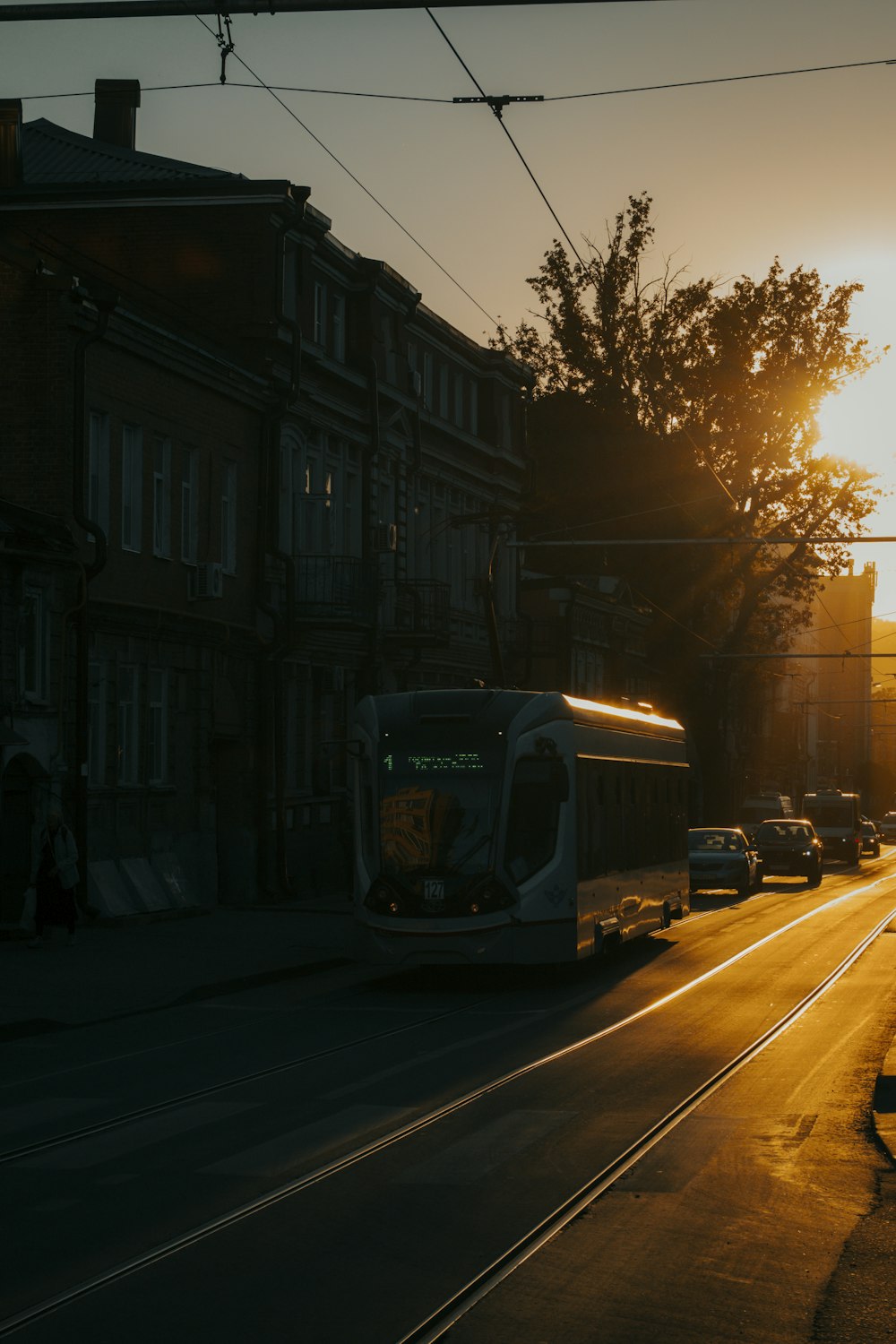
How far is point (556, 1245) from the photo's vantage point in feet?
24.8

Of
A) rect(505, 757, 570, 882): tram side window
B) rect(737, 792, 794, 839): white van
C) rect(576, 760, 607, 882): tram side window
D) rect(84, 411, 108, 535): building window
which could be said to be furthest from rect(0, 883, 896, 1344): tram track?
rect(737, 792, 794, 839): white van

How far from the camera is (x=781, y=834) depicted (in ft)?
163

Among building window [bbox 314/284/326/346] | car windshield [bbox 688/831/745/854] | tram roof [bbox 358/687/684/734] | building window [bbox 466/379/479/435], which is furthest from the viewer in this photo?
building window [bbox 466/379/479/435]

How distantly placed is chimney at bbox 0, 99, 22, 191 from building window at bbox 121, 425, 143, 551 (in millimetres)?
8377

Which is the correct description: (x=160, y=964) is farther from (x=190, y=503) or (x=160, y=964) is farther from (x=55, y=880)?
(x=190, y=503)

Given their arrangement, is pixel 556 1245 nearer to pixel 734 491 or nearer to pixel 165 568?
pixel 165 568

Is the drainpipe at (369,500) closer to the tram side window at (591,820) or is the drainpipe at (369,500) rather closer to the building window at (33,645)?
the building window at (33,645)

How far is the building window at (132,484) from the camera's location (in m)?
28.0

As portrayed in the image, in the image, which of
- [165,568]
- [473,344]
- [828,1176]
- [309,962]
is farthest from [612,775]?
[473,344]

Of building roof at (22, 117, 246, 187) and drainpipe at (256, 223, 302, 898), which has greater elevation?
building roof at (22, 117, 246, 187)

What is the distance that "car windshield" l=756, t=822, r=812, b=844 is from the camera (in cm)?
4972

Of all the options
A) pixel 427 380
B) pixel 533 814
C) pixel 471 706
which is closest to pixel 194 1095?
pixel 533 814

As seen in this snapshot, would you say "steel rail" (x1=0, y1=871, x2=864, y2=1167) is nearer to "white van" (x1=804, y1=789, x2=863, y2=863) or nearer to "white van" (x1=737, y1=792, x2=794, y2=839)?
"white van" (x1=804, y1=789, x2=863, y2=863)

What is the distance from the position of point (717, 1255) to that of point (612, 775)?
1454cm
